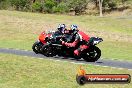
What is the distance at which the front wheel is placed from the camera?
795 inches

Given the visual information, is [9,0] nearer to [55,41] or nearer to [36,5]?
[36,5]

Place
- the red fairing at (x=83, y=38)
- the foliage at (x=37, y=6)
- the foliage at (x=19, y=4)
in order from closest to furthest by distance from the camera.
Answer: the red fairing at (x=83, y=38)
the foliage at (x=37, y=6)
the foliage at (x=19, y=4)

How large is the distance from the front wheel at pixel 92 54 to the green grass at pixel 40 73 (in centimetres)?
223

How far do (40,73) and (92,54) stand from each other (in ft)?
18.1

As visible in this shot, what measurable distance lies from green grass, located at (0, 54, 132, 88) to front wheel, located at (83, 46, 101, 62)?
7.33 feet

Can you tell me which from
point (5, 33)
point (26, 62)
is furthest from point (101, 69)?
point (5, 33)

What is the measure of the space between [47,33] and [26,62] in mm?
5075

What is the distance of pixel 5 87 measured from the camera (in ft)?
43.3

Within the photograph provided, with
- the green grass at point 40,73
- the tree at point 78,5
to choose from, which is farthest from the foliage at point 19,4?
the green grass at point 40,73

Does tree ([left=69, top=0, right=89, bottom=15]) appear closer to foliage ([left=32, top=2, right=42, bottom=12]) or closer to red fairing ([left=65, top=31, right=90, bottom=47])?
foliage ([left=32, top=2, right=42, bottom=12])

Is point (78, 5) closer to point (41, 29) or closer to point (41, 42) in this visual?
point (41, 29)

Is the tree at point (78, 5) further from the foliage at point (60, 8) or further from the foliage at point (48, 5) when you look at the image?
the foliage at point (60, 8)

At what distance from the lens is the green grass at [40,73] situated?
1384 cm

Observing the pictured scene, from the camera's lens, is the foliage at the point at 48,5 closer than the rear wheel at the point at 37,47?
No
